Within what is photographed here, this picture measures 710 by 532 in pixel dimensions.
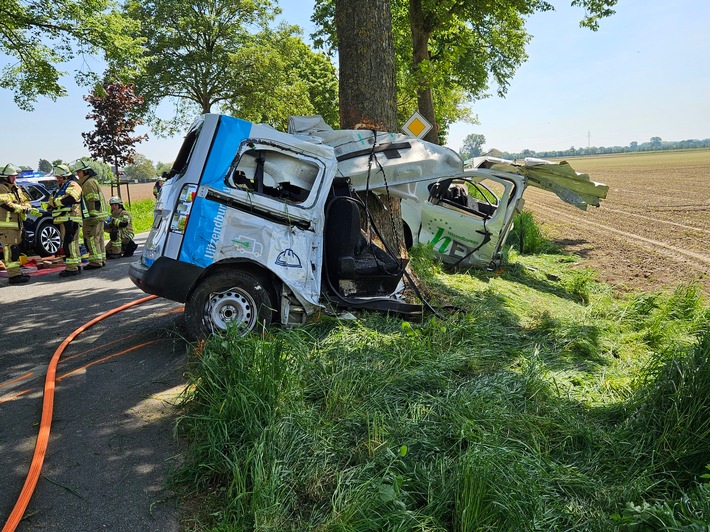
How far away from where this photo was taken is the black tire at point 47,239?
11.9m

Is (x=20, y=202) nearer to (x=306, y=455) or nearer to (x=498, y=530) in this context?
(x=306, y=455)

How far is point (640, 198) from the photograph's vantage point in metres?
29.4

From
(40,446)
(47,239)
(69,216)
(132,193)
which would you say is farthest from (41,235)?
(132,193)

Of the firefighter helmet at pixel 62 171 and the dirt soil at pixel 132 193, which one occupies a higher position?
the firefighter helmet at pixel 62 171

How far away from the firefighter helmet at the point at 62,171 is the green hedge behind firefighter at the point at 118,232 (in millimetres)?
2068

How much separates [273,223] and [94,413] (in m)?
2.38

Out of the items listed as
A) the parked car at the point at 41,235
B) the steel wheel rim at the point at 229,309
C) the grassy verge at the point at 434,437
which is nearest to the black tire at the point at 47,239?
the parked car at the point at 41,235

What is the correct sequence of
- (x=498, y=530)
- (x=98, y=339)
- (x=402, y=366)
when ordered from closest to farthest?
(x=498, y=530) < (x=402, y=366) < (x=98, y=339)

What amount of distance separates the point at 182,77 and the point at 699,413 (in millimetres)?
29160

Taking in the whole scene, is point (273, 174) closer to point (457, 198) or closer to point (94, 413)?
point (94, 413)

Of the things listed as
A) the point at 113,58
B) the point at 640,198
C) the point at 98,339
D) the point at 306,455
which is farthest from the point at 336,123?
the point at 306,455

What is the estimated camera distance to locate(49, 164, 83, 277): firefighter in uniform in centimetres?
1005

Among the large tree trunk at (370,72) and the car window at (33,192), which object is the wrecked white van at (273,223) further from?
the car window at (33,192)

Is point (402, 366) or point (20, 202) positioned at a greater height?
point (20, 202)
